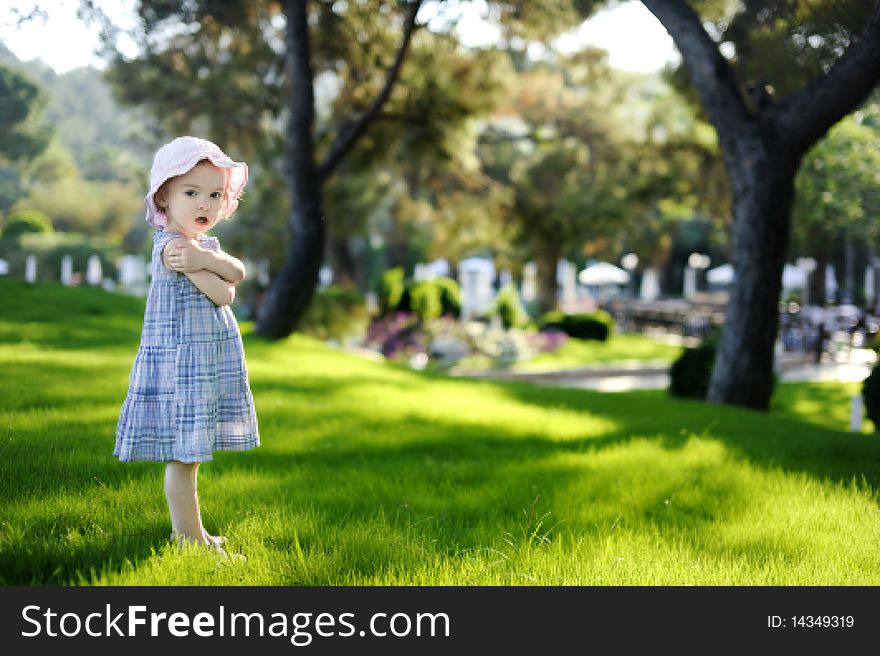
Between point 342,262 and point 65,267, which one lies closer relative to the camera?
point 65,267

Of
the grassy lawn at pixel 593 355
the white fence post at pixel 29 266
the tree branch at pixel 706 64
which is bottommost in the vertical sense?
the grassy lawn at pixel 593 355

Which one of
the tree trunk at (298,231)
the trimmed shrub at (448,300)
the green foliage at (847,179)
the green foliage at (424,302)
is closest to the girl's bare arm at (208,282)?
the green foliage at (847,179)

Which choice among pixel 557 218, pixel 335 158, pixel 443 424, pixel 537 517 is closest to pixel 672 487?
pixel 537 517

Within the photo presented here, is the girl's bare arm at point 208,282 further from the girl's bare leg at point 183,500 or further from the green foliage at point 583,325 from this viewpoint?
the green foliage at point 583,325

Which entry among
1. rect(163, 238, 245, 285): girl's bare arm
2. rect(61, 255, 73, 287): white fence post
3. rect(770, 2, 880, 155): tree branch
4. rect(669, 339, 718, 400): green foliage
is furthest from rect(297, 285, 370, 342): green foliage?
rect(163, 238, 245, 285): girl's bare arm

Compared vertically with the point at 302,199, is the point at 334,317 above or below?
below

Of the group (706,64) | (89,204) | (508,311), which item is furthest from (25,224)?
(706,64)

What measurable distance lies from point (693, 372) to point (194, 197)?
379 inches

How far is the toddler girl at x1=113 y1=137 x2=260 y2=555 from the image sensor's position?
3.03 metres

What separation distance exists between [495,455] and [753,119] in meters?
5.57

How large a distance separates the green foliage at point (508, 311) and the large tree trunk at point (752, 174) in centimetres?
1351

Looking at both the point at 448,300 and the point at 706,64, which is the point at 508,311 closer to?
the point at 448,300

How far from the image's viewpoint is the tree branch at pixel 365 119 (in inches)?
532

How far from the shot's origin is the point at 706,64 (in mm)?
8914
